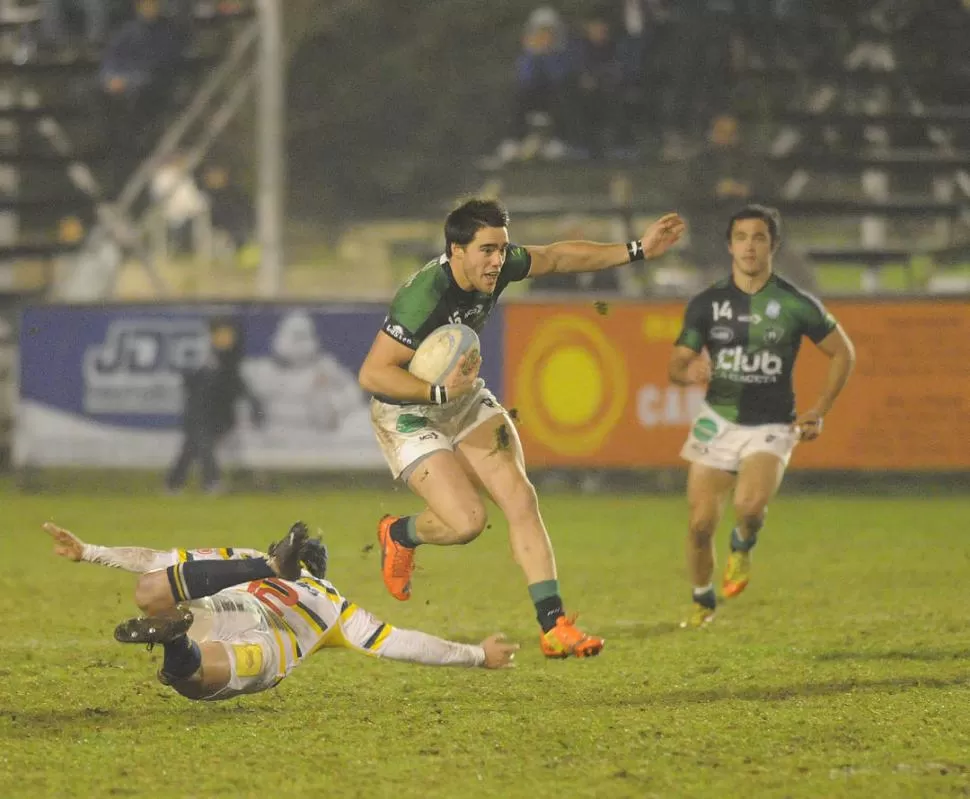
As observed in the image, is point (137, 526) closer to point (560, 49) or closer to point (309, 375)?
point (309, 375)

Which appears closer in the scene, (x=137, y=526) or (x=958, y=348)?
(x=137, y=526)

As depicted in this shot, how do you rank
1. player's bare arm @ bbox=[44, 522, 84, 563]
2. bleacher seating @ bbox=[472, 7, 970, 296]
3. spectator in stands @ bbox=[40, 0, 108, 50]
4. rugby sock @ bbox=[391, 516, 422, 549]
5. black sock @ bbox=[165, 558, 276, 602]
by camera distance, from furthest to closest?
spectator in stands @ bbox=[40, 0, 108, 50]
bleacher seating @ bbox=[472, 7, 970, 296]
rugby sock @ bbox=[391, 516, 422, 549]
black sock @ bbox=[165, 558, 276, 602]
player's bare arm @ bbox=[44, 522, 84, 563]

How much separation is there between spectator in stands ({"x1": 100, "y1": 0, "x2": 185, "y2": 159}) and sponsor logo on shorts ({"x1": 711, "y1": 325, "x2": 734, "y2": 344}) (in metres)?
12.7

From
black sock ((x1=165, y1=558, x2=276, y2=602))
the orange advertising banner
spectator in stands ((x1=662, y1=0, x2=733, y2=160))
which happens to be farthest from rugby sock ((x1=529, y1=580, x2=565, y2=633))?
spectator in stands ((x1=662, y1=0, x2=733, y2=160))

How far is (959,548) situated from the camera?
1290cm

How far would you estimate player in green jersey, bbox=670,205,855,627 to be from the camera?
9.38 meters

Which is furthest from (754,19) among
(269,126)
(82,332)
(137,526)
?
(137,526)

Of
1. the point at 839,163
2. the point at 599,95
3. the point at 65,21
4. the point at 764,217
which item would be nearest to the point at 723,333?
the point at 764,217

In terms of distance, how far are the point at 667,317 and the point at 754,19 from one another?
6.36 m

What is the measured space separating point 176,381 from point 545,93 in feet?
22.2

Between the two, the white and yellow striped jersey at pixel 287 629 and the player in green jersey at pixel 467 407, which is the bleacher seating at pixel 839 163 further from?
the white and yellow striped jersey at pixel 287 629

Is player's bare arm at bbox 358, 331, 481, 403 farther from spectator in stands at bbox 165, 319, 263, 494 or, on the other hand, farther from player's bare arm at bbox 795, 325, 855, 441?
spectator in stands at bbox 165, 319, 263, 494

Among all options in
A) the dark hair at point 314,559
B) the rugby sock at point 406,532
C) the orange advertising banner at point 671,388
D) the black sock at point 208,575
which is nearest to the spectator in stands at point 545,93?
the orange advertising banner at point 671,388

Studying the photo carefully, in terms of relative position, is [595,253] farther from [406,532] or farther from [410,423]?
[406,532]
